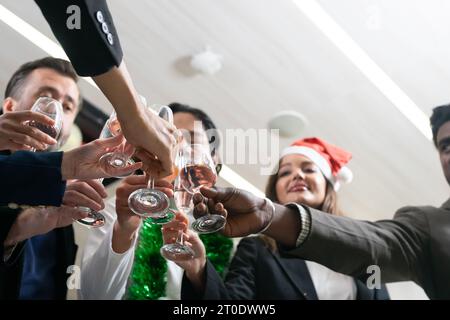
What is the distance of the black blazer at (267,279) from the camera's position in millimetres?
1429

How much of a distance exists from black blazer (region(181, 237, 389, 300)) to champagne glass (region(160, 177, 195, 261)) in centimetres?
34

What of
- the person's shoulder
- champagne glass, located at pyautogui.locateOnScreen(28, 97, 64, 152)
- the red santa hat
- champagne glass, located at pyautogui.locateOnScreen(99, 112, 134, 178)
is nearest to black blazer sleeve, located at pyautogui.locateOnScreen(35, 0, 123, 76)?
champagne glass, located at pyautogui.locateOnScreen(99, 112, 134, 178)

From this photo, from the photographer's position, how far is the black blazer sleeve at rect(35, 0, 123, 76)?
0.77 m

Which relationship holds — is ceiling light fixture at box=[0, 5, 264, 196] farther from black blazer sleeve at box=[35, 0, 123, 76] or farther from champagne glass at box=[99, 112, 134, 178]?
black blazer sleeve at box=[35, 0, 123, 76]

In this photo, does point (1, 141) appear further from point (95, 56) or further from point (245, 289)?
point (245, 289)

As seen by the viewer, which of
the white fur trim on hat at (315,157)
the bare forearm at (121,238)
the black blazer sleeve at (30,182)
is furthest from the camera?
the white fur trim on hat at (315,157)

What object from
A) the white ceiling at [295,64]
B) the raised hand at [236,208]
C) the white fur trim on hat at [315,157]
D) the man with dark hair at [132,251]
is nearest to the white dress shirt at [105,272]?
the man with dark hair at [132,251]

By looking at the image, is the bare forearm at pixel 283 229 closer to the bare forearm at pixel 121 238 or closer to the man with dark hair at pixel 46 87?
the bare forearm at pixel 121 238

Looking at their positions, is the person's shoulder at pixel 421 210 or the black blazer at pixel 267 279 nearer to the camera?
the person's shoulder at pixel 421 210

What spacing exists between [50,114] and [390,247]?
0.65 metres

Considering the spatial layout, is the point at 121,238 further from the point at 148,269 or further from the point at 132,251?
the point at 148,269

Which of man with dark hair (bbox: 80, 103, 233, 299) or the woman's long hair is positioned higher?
the woman's long hair

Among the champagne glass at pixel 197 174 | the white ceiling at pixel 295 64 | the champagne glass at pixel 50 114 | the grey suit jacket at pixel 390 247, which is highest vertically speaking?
the white ceiling at pixel 295 64

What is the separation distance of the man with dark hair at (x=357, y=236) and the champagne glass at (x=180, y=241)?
46 mm
